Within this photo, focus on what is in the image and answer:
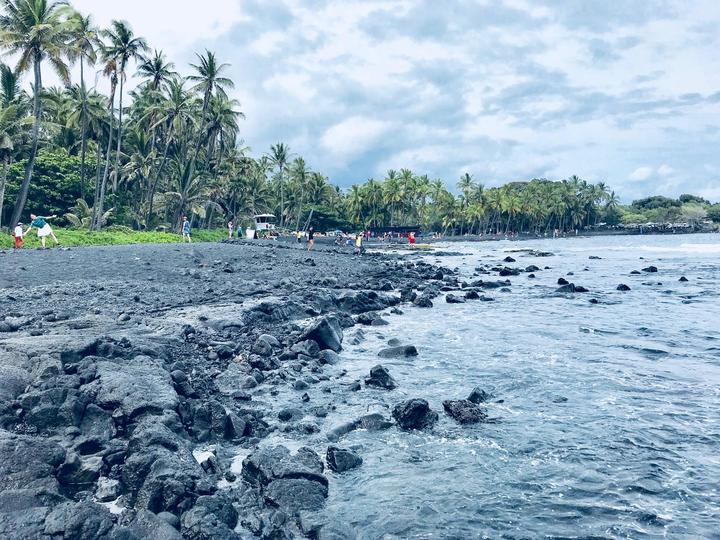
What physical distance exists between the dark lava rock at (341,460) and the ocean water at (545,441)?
5.9 inches

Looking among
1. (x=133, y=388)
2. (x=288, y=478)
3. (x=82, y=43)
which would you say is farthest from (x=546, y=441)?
(x=82, y=43)

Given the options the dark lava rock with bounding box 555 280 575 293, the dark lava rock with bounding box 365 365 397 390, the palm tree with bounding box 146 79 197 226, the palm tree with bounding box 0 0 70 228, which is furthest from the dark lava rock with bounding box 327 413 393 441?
the palm tree with bounding box 146 79 197 226

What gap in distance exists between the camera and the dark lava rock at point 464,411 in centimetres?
832

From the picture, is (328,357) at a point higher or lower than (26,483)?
lower

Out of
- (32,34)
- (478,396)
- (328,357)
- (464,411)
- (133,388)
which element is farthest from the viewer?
(32,34)

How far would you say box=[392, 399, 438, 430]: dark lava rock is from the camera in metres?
8.03

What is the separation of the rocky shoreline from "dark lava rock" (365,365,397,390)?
1.2 inches

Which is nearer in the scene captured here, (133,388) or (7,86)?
(133,388)

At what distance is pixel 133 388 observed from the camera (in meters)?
6.93

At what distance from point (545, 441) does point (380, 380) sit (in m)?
3.37

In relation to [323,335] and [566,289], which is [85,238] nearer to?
[323,335]

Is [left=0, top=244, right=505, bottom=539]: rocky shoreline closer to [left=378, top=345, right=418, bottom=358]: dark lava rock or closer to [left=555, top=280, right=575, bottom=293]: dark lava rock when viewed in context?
[left=378, top=345, right=418, bottom=358]: dark lava rock

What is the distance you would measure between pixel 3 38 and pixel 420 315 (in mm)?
32860

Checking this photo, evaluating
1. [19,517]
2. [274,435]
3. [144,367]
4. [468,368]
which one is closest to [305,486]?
[274,435]
